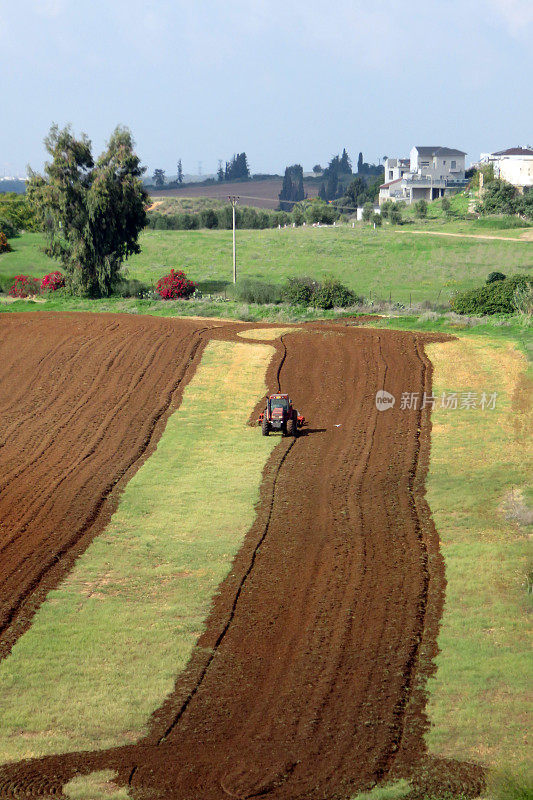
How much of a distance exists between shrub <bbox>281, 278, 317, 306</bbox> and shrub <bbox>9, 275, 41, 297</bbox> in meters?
19.4

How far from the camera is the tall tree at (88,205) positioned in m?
59.2

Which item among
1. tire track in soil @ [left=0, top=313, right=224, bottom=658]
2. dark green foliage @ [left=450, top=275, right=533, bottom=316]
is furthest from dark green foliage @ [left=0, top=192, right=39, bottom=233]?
dark green foliage @ [left=450, top=275, right=533, bottom=316]

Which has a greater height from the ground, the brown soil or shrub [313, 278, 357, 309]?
shrub [313, 278, 357, 309]

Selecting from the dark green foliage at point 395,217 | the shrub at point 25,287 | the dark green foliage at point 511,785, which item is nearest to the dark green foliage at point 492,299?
the shrub at point 25,287

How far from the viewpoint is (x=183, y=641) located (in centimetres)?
1733

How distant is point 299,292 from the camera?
5728cm

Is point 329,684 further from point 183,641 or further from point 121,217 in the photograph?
point 121,217

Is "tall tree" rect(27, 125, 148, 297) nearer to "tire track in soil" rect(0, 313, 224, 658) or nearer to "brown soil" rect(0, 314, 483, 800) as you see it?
"tire track in soil" rect(0, 313, 224, 658)

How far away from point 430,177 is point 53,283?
9670 centimetres

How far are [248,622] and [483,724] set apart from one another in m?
5.89

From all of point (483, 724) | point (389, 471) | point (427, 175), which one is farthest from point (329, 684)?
point (427, 175)

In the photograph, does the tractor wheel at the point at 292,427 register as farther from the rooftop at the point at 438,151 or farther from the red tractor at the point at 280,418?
the rooftop at the point at 438,151

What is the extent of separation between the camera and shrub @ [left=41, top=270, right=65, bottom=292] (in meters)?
62.8

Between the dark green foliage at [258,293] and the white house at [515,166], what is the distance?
257 feet
